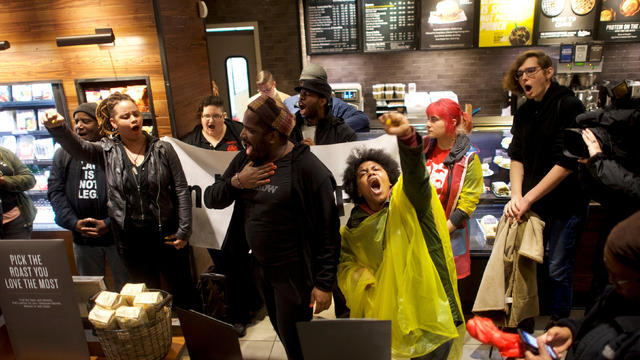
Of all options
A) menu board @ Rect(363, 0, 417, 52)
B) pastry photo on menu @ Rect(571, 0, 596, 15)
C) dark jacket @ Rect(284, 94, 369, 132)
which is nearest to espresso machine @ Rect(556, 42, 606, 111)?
pastry photo on menu @ Rect(571, 0, 596, 15)

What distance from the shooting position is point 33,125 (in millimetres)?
3785

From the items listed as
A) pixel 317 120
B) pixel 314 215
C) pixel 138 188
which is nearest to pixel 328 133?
pixel 317 120

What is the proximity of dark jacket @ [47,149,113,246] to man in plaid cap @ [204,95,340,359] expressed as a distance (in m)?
1.21

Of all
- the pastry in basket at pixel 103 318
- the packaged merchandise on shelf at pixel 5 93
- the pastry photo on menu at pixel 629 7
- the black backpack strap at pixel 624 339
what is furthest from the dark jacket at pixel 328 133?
the pastry photo on menu at pixel 629 7

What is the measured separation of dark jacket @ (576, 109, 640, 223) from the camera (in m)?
2.04

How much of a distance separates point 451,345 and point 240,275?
173 centimetres

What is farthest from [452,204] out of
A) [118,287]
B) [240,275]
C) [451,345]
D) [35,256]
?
[118,287]

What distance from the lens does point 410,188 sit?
167cm

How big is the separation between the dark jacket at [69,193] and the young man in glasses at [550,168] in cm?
271

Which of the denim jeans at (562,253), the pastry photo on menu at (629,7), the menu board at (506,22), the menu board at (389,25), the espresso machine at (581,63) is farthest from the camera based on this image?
the menu board at (389,25)

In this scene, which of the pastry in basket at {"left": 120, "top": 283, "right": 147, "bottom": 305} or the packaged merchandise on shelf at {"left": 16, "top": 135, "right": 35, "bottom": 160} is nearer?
the pastry in basket at {"left": 120, "top": 283, "right": 147, "bottom": 305}

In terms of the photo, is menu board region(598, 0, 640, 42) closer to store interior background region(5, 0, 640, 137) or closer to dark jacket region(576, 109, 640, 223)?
dark jacket region(576, 109, 640, 223)

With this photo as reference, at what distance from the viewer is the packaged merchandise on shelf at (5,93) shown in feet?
12.0

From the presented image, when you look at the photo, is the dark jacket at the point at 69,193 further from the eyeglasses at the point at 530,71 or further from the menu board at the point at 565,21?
the menu board at the point at 565,21
